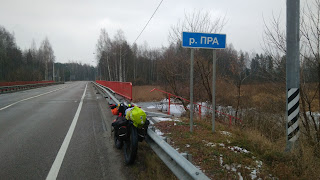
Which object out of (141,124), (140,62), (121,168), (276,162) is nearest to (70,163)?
(121,168)

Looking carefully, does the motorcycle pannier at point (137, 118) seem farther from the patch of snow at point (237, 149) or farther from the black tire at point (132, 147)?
the patch of snow at point (237, 149)

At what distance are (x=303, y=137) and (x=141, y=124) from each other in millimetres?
4554

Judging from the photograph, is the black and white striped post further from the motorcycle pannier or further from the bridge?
the motorcycle pannier

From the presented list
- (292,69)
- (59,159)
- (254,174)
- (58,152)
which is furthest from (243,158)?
(58,152)

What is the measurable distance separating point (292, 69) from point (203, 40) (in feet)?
7.19

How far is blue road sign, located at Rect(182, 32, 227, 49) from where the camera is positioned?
18.0ft

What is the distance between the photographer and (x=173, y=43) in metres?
12.6

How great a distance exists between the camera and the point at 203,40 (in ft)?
18.4

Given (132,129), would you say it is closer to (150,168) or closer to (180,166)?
(150,168)

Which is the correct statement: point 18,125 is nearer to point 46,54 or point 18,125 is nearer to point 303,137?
point 303,137

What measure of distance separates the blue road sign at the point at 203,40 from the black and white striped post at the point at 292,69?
5.70 feet

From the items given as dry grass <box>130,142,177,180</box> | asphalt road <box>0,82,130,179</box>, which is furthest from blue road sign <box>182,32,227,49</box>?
asphalt road <box>0,82,130,179</box>

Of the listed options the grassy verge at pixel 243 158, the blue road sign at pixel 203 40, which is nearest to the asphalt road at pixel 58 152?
the grassy verge at pixel 243 158

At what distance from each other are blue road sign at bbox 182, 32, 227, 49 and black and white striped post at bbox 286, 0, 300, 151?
68.4 inches
